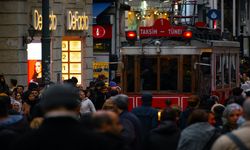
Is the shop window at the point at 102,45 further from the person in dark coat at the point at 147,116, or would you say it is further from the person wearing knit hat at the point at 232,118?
the person wearing knit hat at the point at 232,118

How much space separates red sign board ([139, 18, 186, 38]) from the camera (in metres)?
23.6

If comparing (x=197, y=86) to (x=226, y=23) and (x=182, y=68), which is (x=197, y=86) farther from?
(x=226, y=23)

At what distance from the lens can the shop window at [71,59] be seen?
3438 cm

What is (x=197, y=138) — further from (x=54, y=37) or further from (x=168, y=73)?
(x=54, y=37)

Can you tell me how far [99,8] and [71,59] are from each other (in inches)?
399

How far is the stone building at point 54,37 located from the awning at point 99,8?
7226 millimetres

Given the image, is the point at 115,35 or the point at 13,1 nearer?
the point at 13,1

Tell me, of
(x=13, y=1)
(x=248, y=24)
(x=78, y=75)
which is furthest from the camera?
(x=248, y=24)

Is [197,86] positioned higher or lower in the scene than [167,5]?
lower

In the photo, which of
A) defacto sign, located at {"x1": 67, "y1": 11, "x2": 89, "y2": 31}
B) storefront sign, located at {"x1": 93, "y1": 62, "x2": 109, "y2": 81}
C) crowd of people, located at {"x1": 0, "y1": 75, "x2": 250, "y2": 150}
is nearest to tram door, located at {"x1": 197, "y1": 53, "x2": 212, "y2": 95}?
crowd of people, located at {"x1": 0, "y1": 75, "x2": 250, "y2": 150}

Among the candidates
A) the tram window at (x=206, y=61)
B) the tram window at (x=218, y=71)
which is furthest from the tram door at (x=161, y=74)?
the tram window at (x=218, y=71)

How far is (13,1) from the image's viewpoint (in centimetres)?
2866

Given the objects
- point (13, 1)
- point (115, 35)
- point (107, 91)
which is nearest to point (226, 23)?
point (115, 35)

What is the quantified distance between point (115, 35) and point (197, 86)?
914 inches
